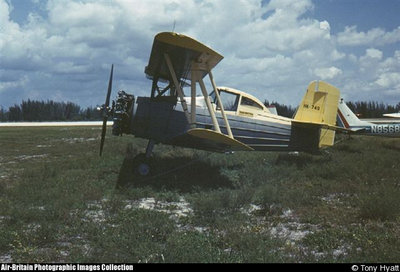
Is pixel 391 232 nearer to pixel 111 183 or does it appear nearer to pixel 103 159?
pixel 111 183

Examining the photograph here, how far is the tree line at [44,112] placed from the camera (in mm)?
65062

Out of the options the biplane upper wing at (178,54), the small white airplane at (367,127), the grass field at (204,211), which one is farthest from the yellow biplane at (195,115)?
the small white airplane at (367,127)

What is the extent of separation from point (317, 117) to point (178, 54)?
5508 mm

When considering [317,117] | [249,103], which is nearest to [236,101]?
[249,103]

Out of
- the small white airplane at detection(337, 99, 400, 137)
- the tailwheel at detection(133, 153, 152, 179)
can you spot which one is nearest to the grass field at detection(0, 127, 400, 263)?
the tailwheel at detection(133, 153, 152, 179)

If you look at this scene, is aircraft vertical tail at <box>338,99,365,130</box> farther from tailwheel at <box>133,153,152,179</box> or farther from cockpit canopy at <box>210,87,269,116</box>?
tailwheel at <box>133,153,152,179</box>

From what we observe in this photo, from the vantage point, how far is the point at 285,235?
4.79 metres

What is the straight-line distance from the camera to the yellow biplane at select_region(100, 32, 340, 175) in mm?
7891

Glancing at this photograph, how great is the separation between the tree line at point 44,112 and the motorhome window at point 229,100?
58035 mm

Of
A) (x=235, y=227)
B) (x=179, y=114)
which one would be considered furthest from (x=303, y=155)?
(x=235, y=227)

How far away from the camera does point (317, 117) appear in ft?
36.1

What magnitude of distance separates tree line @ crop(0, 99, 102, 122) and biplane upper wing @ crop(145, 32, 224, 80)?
5778cm

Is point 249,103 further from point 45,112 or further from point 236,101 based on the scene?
point 45,112

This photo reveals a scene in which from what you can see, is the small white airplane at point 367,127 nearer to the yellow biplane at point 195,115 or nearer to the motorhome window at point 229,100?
the yellow biplane at point 195,115
